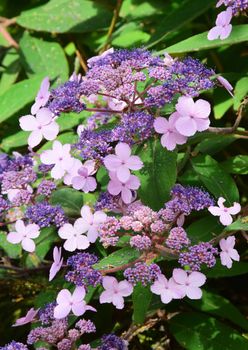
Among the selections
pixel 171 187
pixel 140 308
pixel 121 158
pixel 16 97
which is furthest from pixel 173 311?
pixel 16 97

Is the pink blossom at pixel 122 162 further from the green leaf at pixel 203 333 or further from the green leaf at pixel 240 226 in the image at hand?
the green leaf at pixel 203 333

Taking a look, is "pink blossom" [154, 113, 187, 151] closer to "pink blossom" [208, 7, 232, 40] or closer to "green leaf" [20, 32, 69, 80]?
"pink blossom" [208, 7, 232, 40]

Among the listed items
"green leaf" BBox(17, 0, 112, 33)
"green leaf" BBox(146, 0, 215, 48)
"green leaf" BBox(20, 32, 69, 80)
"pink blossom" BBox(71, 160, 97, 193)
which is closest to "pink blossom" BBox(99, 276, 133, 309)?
"pink blossom" BBox(71, 160, 97, 193)

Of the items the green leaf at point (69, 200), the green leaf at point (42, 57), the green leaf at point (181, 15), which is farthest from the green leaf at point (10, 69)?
the green leaf at point (69, 200)

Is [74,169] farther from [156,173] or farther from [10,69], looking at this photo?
[10,69]

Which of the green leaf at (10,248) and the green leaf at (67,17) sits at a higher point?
the green leaf at (67,17)
